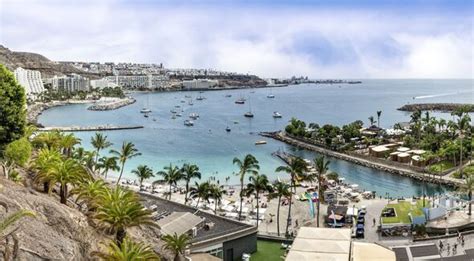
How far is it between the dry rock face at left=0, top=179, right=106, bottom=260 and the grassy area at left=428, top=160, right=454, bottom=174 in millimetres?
53207

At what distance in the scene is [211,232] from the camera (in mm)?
34000

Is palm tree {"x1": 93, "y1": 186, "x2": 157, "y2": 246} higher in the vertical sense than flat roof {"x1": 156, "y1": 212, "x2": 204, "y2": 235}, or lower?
higher

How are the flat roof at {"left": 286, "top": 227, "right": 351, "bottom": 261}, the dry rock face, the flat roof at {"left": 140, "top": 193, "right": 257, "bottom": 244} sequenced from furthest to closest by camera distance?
the flat roof at {"left": 140, "top": 193, "right": 257, "bottom": 244}
the flat roof at {"left": 286, "top": 227, "right": 351, "bottom": 261}
the dry rock face

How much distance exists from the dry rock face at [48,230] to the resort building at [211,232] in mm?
9919

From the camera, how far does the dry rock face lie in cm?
1834

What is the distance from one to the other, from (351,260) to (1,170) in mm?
21458

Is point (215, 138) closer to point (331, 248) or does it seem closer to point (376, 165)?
point (376, 165)

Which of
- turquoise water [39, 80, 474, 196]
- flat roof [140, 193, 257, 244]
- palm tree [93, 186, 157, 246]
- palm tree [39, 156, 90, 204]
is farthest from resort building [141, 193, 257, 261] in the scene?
turquoise water [39, 80, 474, 196]

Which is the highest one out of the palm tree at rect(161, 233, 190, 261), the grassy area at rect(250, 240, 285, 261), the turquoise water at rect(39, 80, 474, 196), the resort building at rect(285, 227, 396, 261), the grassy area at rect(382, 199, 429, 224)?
the palm tree at rect(161, 233, 190, 261)

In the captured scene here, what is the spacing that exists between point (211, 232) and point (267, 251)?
5601 mm

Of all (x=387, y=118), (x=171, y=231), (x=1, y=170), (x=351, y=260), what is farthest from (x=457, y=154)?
(x=387, y=118)

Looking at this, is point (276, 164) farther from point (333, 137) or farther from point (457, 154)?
point (457, 154)

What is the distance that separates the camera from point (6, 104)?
87.0ft

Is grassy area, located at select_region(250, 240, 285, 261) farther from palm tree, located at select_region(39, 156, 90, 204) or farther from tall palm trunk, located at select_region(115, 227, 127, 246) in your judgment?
palm tree, located at select_region(39, 156, 90, 204)
